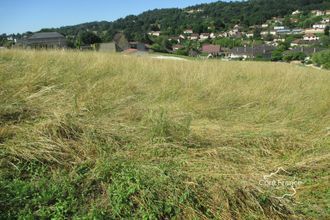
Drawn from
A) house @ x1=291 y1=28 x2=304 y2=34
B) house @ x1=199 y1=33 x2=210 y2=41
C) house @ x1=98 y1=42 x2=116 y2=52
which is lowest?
house @ x1=98 y1=42 x2=116 y2=52

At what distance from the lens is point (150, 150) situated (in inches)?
122

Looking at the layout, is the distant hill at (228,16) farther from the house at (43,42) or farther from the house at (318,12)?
the house at (43,42)

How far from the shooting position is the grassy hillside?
237 cm

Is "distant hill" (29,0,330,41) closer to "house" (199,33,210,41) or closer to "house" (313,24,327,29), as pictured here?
"house" (199,33,210,41)

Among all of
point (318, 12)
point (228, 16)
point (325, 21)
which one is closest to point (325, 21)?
point (325, 21)

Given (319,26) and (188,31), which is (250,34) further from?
(319,26)

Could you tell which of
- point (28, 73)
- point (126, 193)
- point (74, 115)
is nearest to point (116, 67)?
point (28, 73)

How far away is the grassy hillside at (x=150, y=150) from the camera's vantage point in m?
2.37

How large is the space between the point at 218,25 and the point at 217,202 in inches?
3527

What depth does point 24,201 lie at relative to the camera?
227 centimetres

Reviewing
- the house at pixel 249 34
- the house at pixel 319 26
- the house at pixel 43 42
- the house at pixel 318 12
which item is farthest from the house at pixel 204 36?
the house at pixel 43 42

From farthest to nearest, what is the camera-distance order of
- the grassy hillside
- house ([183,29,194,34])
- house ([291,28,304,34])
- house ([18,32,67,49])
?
house ([291,28,304,34]) < house ([183,29,194,34]) < house ([18,32,67,49]) < the grassy hillside

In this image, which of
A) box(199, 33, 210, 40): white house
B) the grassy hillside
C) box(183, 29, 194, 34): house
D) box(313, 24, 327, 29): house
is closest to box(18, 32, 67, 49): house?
the grassy hillside

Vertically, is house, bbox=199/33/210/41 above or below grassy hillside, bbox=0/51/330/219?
above
